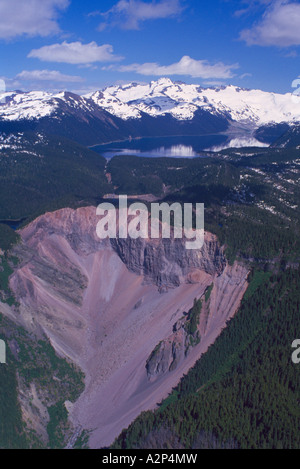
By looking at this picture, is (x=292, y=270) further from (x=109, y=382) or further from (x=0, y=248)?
(x=0, y=248)

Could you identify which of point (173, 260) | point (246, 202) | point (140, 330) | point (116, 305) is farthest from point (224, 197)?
point (140, 330)

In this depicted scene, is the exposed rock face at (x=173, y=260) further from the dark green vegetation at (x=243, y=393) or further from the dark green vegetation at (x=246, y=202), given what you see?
the dark green vegetation at (x=243, y=393)

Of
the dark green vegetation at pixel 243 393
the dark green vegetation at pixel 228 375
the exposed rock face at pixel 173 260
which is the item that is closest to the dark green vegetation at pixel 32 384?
the dark green vegetation at pixel 228 375

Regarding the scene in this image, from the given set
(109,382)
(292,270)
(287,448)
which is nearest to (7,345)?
(109,382)

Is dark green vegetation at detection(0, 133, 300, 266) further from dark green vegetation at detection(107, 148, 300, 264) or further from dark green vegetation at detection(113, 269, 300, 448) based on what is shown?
dark green vegetation at detection(113, 269, 300, 448)

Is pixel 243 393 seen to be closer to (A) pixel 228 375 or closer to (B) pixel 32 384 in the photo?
(A) pixel 228 375

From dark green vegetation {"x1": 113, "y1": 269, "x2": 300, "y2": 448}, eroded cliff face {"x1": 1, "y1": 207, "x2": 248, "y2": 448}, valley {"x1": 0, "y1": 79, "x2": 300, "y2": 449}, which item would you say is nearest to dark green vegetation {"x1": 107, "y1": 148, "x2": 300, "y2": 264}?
valley {"x1": 0, "y1": 79, "x2": 300, "y2": 449}

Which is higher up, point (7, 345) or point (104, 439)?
point (7, 345)
